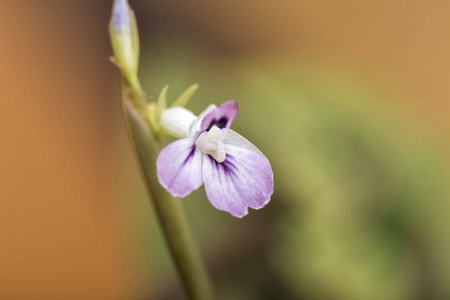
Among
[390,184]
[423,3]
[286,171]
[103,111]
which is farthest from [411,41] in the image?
[103,111]

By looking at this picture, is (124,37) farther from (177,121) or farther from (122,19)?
(177,121)

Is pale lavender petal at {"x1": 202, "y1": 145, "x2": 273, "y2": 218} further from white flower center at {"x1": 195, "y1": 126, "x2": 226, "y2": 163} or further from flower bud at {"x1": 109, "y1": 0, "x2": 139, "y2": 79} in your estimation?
flower bud at {"x1": 109, "y1": 0, "x2": 139, "y2": 79}

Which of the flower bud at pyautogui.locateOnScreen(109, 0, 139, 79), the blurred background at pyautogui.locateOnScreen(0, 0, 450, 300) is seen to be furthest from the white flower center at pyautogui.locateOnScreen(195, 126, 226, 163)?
the blurred background at pyautogui.locateOnScreen(0, 0, 450, 300)

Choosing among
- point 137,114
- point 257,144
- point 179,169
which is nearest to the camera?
point 179,169

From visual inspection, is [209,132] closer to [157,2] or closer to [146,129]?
[146,129]

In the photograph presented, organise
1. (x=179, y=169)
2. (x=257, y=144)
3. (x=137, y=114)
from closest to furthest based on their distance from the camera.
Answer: (x=179, y=169)
(x=137, y=114)
(x=257, y=144)

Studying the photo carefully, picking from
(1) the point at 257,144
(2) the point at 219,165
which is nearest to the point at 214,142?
(2) the point at 219,165
